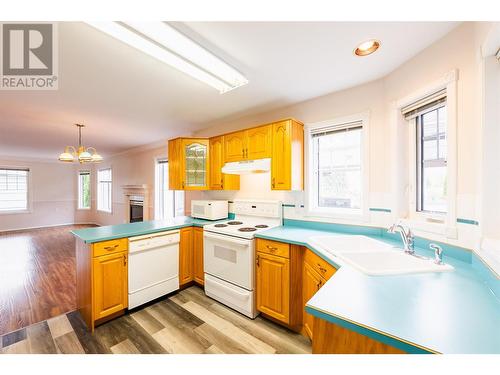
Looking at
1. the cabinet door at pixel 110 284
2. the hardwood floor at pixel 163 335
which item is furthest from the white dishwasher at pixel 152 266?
the hardwood floor at pixel 163 335

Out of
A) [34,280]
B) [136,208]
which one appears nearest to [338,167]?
[34,280]

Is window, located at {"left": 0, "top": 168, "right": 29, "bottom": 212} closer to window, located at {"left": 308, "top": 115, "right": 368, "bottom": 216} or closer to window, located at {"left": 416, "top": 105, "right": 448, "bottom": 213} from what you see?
window, located at {"left": 308, "top": 115, "right": 368, "bottom": 216}

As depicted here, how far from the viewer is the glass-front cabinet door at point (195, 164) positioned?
3158mm

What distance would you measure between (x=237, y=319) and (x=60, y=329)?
1.69 meters

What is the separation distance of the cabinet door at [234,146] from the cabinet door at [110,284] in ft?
→ 5.50

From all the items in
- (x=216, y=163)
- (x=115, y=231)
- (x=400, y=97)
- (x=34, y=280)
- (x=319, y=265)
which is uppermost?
(x=400, y=97)

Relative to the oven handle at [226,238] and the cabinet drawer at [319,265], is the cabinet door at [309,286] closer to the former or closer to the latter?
the cabinet drawer at [319,265]

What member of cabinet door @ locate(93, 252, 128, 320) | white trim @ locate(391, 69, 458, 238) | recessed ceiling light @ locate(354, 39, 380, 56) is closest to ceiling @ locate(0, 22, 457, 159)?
recessed ceiling light @ locate(354, 39, 380, 56)

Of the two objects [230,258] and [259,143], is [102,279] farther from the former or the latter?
[259,143]

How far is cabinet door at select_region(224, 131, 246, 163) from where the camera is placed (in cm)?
265

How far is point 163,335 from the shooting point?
6.04ft

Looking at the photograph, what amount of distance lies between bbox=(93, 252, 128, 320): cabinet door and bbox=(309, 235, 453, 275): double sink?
1937 mm

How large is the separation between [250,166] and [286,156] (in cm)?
46

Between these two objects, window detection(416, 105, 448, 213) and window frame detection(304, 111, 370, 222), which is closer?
window detection(416, 105, 448, 213)
